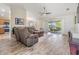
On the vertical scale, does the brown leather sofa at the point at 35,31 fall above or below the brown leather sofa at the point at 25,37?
above

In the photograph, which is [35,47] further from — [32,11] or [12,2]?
[12,2]

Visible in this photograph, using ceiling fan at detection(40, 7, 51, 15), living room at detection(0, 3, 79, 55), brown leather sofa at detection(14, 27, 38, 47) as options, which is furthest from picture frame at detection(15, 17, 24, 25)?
ceiling fan at detection(40, 7, 51, 15)

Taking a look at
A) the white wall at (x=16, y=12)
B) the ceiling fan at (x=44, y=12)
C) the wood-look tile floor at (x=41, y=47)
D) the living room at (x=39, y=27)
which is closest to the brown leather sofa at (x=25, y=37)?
the living room at (x=39, y=27)

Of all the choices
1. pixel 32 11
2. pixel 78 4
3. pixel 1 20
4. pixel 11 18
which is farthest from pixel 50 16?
pixel 1 20

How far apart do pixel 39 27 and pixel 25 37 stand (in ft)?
1.52

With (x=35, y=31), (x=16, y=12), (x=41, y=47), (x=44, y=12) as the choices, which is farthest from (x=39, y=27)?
(x=16, y=12)

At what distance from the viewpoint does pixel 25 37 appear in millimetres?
3541

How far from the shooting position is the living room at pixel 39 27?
321 cm

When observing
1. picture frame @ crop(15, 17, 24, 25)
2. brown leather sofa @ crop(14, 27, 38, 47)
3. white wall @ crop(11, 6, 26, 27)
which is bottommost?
brown leather sofa @ crop(14, 27, 38, 47)

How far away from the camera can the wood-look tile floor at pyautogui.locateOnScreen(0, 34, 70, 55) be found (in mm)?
3195

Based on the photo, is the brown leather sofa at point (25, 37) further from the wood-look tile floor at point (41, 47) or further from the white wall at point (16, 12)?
the white wall at point (16, 12)

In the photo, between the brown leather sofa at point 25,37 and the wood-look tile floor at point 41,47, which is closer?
the wood-look tile floor at point 41,47

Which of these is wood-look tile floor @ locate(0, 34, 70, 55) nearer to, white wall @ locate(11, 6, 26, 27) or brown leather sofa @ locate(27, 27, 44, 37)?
brown leather sofa @ locate(27, 27, 44, 37)

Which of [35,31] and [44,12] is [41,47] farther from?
[44,12]
